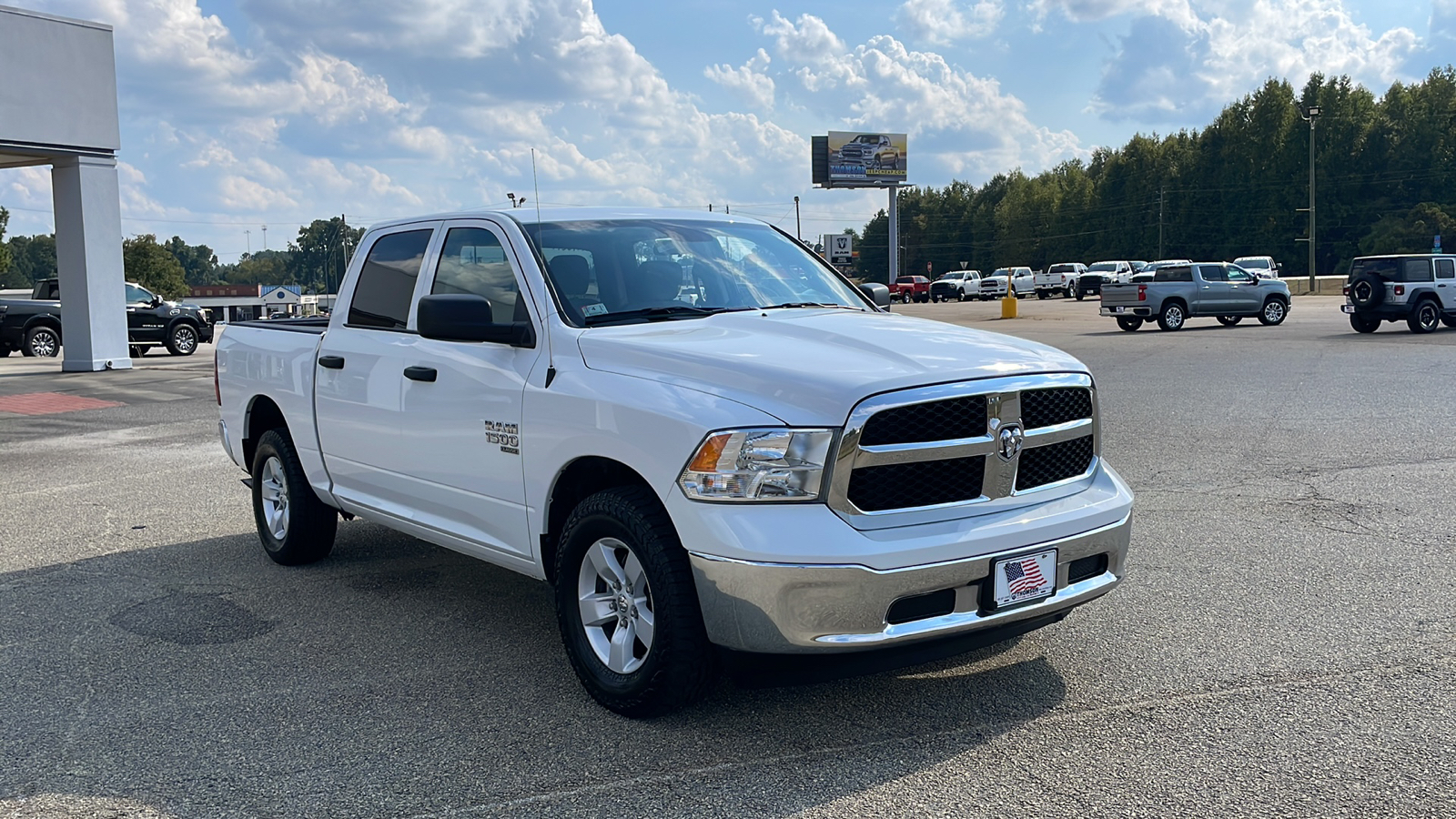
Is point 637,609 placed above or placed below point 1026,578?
below

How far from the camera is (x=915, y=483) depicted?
4.00 meters

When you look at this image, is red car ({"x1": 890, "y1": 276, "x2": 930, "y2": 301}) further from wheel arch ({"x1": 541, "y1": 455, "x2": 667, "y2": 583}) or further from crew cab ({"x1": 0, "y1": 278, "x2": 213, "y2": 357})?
wheel arch ({"x1": 541, "y1": 455, "x2": 667, "y2": 583})

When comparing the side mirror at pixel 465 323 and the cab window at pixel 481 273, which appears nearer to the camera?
the side mirror at pixel 465 323

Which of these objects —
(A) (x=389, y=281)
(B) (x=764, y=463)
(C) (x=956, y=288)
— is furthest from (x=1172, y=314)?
(C) (x=956, y=288)

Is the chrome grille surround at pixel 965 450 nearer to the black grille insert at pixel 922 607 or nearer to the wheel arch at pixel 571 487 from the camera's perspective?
the black grille insert at pixel 922 607

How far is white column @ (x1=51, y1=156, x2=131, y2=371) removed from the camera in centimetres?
2328

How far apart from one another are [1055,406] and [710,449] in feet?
4.39

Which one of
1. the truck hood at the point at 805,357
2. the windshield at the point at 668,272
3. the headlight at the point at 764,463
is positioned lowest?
the headlight at the point at 764,463

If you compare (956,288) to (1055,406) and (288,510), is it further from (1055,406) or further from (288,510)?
(1055,406)

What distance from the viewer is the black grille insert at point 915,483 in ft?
12.8

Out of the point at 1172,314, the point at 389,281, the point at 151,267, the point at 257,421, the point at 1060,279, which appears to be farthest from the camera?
the point at 151,267

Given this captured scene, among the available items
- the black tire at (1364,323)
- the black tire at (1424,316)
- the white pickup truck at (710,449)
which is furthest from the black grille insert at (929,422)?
the black tire at (1424,316)

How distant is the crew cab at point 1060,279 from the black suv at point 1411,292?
4517 cm

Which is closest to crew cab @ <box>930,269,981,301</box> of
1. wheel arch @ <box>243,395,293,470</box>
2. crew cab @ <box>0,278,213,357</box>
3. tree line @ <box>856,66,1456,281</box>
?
tree line @ <box>856,66,1456,281</box>
